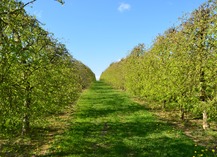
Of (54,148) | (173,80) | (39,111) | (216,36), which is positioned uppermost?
(216,36)

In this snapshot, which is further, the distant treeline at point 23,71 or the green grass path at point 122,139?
the green grass path at point 122,139

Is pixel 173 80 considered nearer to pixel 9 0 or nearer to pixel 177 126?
pixel 177 126

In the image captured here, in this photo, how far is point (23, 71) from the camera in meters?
15.3

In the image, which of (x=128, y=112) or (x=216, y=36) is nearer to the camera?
(x=216, y=36)

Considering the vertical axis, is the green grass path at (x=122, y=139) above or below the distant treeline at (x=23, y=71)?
below

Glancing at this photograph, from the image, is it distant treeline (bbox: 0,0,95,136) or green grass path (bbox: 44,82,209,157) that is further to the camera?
green grass path (bbox: 44,82,209,157)

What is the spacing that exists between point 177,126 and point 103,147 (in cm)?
905

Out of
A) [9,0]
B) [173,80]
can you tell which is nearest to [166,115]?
[173,80]

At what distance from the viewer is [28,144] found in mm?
18469

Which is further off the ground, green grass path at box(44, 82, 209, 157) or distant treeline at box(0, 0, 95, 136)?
distant treeline at box(0, 0, 95, 136)

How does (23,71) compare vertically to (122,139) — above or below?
above

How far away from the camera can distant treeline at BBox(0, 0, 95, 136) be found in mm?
11492

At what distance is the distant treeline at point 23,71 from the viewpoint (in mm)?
11492

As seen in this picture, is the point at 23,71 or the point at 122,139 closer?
the point at 23,71
